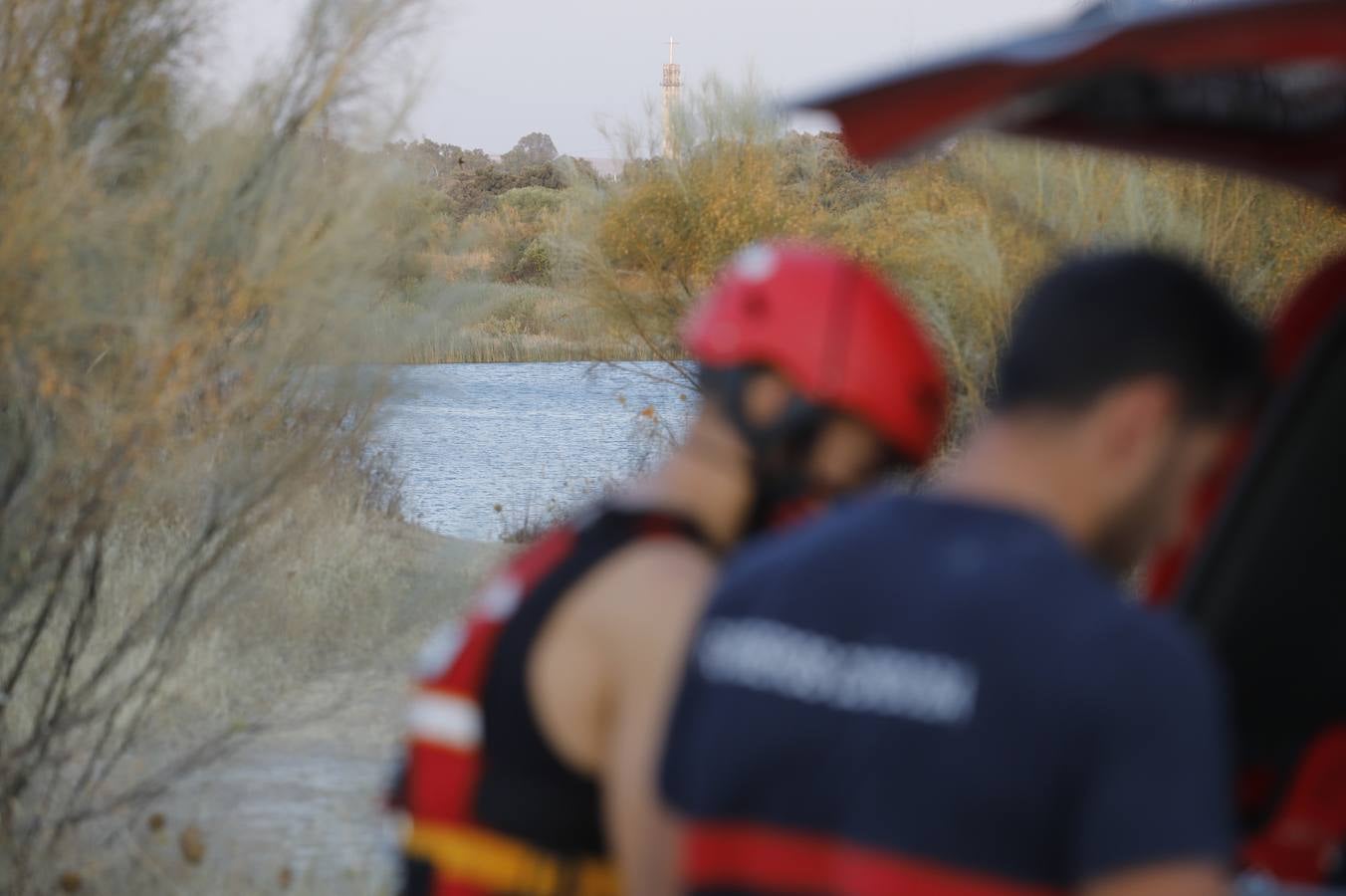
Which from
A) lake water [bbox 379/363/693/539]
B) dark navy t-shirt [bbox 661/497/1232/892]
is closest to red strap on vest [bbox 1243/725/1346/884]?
dark navy t-shirt [bbox 661/497/1232/892]

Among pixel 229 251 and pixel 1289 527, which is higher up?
pixel 229 251

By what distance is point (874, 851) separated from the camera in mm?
1557

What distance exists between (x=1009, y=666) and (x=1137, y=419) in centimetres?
37

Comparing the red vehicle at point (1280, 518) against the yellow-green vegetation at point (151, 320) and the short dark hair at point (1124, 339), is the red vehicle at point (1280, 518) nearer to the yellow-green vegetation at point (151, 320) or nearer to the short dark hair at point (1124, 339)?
the short dark hair at point (1124, 339)

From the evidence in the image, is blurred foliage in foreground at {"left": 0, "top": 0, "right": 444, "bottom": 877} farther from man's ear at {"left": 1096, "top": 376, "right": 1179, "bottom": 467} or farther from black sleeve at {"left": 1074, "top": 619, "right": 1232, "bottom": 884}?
black sleeve at {"left": 1074, "top": 619, "right": 1232, "bottom": 884}

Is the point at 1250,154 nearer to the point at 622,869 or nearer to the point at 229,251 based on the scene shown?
the point at 622,869

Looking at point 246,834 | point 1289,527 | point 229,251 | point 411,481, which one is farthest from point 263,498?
point 411,481

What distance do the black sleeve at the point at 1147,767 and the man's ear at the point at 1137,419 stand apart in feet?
0.97

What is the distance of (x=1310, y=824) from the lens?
284cm

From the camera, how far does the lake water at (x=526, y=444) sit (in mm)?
15195

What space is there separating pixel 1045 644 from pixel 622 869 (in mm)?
664

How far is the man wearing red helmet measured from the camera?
197cm

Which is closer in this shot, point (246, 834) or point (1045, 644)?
point (1045, 644)

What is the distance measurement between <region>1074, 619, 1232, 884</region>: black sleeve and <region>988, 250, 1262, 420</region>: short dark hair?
0.34 meters
